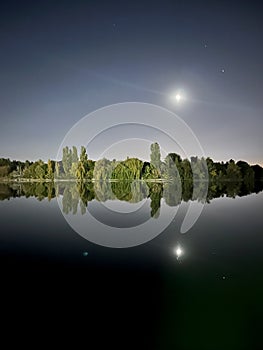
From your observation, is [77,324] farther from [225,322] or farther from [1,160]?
[1,160]

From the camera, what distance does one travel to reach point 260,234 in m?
10.7

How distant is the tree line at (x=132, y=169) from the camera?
107 feet

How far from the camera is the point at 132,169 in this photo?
32.0 meters

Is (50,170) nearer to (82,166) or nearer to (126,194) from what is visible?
(82,166)

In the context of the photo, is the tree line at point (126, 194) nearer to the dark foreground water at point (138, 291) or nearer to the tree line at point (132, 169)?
the tree line at point (132, 169)

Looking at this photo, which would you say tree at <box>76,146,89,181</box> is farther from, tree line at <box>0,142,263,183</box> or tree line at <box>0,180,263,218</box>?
tree line at <box>0,180,263,218</box>

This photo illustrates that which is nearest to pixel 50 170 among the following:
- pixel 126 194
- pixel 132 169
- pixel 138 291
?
pixel 132 169

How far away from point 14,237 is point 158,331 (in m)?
7.73

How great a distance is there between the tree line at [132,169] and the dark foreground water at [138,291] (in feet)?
53.6

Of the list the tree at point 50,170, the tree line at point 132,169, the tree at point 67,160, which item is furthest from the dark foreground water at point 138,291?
the tree at point 50,170

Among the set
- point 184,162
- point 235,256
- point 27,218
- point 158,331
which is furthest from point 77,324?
point 184,162

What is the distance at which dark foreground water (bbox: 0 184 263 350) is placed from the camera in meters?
4.27

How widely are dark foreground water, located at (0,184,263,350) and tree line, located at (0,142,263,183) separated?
1633cm

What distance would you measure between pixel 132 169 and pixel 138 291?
26.4 m
